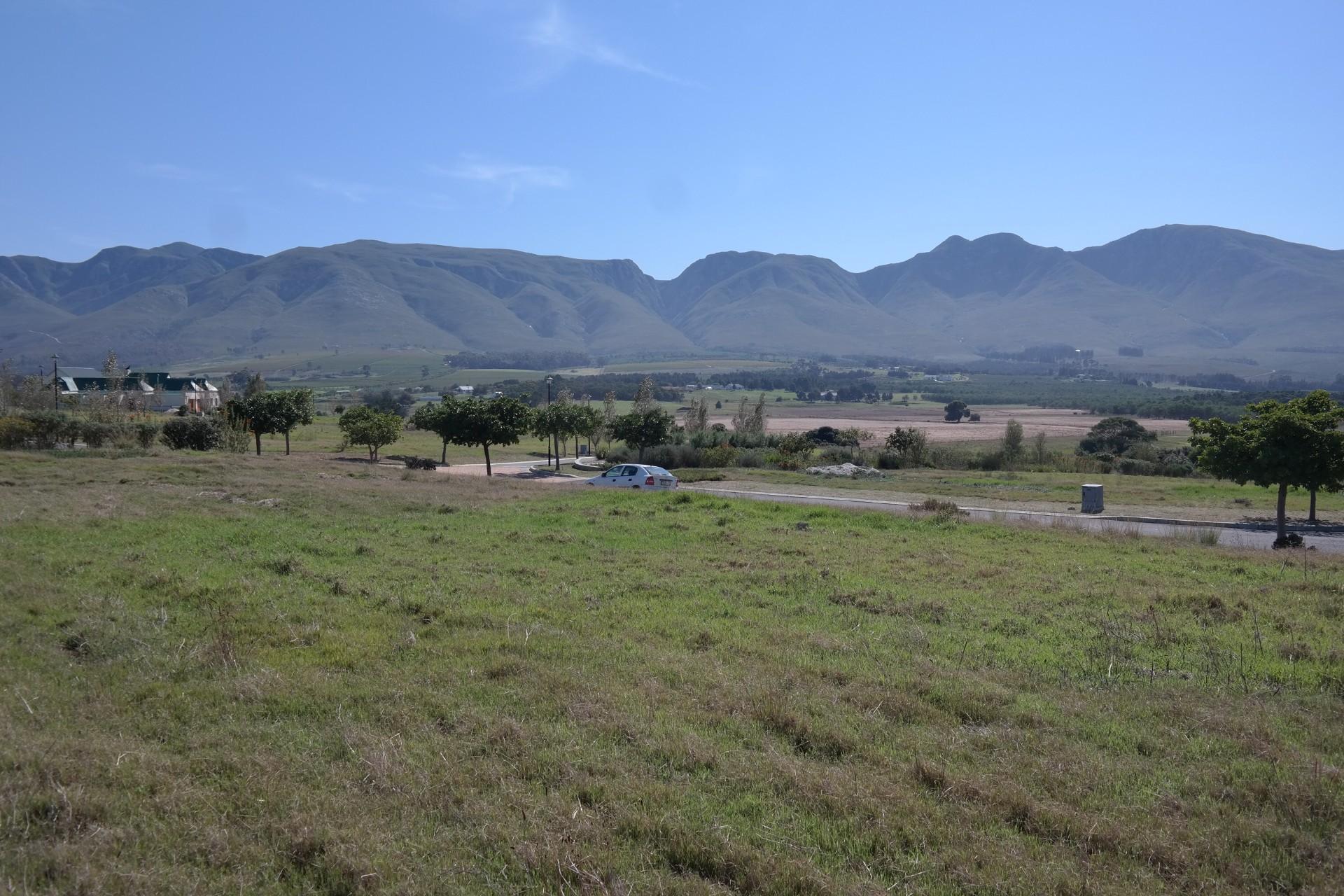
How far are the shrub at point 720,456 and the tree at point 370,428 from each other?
19.4m

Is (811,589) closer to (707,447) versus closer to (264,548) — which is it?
(264,548)

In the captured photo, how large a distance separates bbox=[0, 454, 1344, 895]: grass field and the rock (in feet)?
101

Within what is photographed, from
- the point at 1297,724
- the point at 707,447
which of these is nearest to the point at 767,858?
Result: the point at 1297,724

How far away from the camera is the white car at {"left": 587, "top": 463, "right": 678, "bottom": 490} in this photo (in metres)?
35.0

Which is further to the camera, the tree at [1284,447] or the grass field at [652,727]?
the tree at [1284,447]

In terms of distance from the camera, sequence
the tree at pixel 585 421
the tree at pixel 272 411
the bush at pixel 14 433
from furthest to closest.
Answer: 1. the tree at pixel 585 421
2. the tree at pixel 272 411
3. the bush at pixel 14 433

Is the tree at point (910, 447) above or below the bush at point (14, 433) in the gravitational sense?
below

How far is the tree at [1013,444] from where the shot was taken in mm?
55419

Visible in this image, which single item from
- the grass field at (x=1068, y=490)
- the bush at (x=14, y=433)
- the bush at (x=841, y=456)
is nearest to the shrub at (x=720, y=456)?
the grass field at (x=1068, y=490)

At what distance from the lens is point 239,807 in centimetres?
529

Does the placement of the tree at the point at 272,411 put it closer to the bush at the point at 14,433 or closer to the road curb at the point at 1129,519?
the bush at the point at 14,433

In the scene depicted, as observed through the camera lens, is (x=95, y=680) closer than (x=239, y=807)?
No

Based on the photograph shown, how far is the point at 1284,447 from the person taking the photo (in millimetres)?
23484

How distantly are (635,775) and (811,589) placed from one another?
23.5 ft
